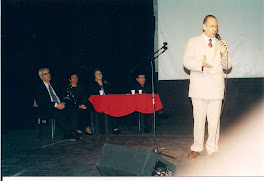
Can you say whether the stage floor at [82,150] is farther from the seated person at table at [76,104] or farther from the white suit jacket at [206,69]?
the white suit jacket at [206,69]

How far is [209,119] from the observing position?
12.5 feet

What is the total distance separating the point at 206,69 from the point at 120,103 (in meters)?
2.04

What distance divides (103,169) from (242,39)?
4517mm

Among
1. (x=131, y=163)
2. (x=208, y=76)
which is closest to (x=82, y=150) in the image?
(x=208, y=76)

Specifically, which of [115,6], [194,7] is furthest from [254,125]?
Answer: [115,6]

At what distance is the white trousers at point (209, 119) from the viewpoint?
12.4 ft

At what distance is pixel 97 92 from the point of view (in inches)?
239

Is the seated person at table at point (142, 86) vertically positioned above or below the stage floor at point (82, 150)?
above

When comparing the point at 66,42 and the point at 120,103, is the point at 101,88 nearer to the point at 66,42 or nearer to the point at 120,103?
the point at 120,103

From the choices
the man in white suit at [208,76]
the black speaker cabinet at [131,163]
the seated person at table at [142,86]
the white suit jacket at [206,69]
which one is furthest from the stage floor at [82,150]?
the white suit jacket at [206,69]

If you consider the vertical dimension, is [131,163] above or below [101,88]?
below

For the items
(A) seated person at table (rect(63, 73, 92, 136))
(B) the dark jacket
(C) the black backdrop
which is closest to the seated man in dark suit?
(B) the dark jacket

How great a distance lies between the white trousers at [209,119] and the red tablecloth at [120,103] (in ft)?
5.59

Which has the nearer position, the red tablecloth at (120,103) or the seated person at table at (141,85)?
the red tablecloth at (120,103)
